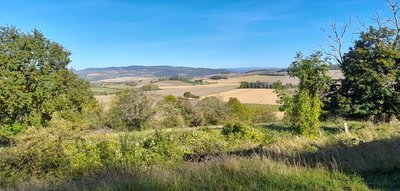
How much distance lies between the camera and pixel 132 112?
1524 inches

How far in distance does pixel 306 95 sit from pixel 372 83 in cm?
837

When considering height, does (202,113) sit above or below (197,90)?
below

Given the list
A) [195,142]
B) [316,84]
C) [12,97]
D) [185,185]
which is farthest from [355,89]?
[12,97]

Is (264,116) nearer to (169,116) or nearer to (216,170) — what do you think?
(169,116)

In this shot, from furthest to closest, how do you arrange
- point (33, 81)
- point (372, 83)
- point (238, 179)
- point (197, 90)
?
point (197, 90)
point (33, 81)
point (372, 83)
point (238, 179)

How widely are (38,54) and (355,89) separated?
2429cm

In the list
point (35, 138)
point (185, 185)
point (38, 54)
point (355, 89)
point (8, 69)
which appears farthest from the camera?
point (38, 54)

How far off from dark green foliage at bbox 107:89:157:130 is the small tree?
18632 mm

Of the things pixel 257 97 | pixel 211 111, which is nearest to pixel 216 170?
pixel 211 111

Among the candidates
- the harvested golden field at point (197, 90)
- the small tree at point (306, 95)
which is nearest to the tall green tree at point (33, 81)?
the small tree at point (306, 95)

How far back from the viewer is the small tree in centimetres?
1825

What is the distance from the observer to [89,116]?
37844 millimetres

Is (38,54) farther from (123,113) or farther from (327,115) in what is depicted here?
(327,115)

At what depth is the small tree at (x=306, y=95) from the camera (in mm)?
18250
